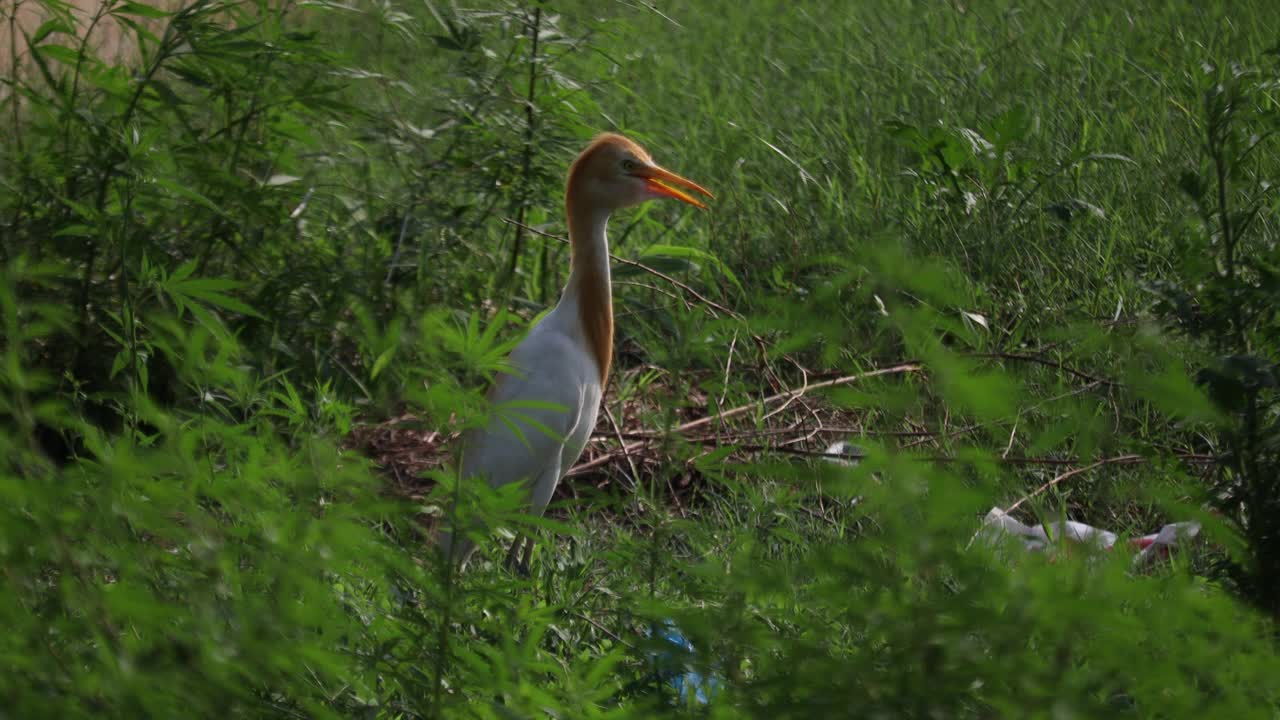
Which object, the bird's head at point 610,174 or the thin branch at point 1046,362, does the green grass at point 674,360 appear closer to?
the thin branch at point 1046,362

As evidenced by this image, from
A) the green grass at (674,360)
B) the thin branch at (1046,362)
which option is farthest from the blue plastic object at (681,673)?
the thin branch at (1046,362)

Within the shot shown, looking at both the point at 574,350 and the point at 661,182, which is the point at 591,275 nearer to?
the point at 574,350

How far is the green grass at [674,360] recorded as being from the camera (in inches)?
36.9

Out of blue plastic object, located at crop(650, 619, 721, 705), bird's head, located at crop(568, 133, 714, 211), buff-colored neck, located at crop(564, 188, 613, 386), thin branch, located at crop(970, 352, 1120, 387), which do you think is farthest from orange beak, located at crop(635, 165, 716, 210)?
blue plastic object, located at crop(650, 619, 721, 705)

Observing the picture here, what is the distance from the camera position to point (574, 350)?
249 cm

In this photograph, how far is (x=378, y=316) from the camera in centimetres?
287

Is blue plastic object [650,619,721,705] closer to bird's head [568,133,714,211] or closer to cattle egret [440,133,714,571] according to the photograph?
cattle egret [440,133,714,571]

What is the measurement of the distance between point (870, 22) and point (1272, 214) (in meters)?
2.47

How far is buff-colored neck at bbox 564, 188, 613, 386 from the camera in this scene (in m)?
2.56

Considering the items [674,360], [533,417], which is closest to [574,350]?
[533,417]

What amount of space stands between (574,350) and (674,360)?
45.6 inches

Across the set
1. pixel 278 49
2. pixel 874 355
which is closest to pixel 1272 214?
pixel 874 355

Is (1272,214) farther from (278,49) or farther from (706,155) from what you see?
(278,49)

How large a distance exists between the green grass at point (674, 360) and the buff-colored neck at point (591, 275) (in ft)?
0.71
